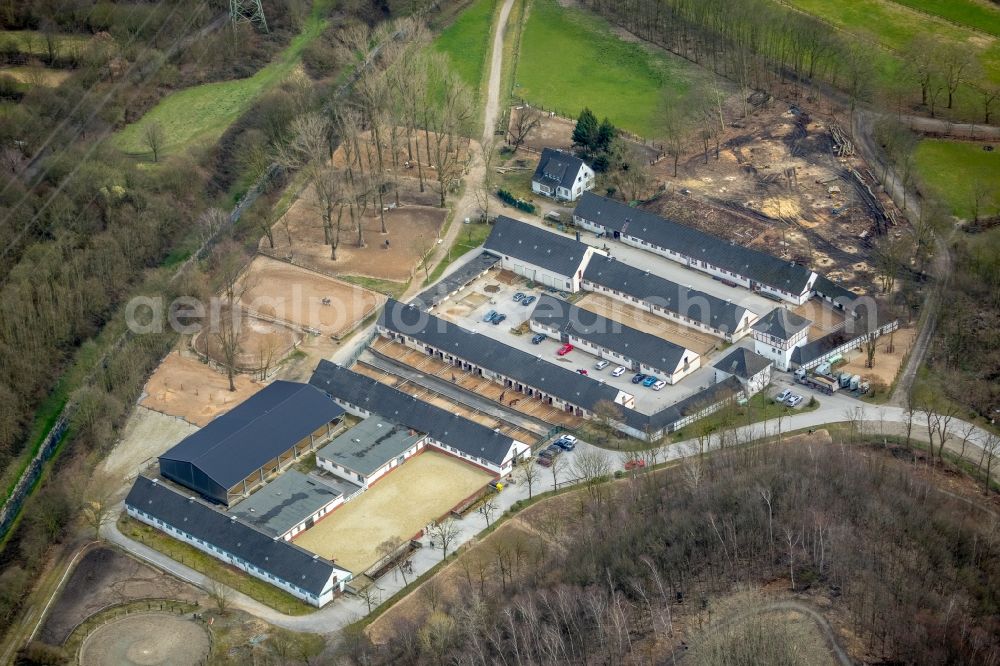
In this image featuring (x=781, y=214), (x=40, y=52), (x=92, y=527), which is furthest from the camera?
(x=40, y=52)

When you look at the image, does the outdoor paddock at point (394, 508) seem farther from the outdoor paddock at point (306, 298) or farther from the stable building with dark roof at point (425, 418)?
the outdoor paddock at point (306, 298)

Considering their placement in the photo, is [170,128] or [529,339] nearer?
[529,339]

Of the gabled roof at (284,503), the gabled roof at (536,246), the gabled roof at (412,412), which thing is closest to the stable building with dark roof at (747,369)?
the gabled roof at (536,246)

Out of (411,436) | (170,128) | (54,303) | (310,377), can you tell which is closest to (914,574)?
(411,436)

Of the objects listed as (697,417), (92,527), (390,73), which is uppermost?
(390,73)

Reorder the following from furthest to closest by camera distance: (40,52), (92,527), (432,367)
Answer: (40,52) → (432,367) → (92,527)

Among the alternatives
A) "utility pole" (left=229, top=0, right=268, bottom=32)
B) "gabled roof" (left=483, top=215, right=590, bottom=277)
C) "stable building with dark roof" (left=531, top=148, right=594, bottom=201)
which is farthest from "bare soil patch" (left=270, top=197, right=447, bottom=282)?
"utility pole" (left=229, top=0, right=268, bottom=32)

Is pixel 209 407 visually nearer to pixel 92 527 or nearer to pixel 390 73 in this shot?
pixel 92 527
